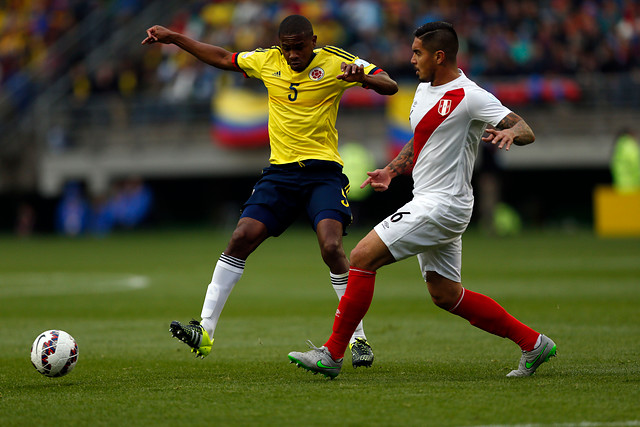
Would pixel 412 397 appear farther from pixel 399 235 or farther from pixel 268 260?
pixel 268 260

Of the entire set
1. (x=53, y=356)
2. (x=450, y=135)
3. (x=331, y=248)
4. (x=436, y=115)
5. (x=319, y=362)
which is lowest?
(x=53, y=356)

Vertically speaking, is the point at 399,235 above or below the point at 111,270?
above

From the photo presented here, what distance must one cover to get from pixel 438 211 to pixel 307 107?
1624mm

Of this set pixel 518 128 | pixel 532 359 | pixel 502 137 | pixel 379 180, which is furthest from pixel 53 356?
pixel 518 128

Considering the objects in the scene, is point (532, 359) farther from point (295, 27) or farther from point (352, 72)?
point (295, 27)

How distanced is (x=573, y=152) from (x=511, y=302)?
15.0 metres

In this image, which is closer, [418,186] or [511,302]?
[418,186]

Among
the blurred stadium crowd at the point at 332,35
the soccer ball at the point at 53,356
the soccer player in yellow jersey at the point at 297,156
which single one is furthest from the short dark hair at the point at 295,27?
the blurred stadium crowd at the point at 332,35

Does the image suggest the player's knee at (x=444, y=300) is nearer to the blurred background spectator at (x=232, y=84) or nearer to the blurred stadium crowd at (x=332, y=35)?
the blurred background spectator at (x=232, y=84)

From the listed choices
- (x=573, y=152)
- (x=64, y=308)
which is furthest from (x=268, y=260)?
(x=573, y=152)

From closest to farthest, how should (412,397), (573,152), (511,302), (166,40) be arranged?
(412,397) → (166,40) → (511,302) → (573,152)

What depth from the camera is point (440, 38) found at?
6324 mm

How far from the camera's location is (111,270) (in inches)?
664

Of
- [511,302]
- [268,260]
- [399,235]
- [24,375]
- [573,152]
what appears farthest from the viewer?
[573,152]
